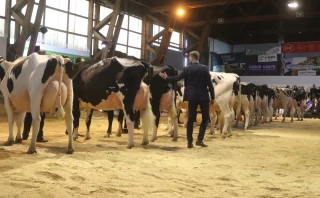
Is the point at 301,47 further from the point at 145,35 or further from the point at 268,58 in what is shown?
the point at 145,35

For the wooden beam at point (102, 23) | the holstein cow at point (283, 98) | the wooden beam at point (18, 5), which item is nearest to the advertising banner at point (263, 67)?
the holstein cow at point (283, 98)

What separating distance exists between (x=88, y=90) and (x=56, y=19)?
503 inches

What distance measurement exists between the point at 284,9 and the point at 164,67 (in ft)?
57.5

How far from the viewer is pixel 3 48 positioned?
16.1m

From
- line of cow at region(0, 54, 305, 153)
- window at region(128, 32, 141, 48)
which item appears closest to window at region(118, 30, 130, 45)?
window at region(128, 32, 141, 48)

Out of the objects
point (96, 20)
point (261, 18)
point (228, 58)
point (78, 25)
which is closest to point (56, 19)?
point (78, 25)

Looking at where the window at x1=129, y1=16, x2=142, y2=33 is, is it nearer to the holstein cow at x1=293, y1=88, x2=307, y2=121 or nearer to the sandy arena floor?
the holstein cow at x1=293, y1=88, x2=307, y2=121

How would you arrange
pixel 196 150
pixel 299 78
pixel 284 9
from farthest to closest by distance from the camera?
1. pixel 299 78
2. pixel 284 9
3. pixel 196 150

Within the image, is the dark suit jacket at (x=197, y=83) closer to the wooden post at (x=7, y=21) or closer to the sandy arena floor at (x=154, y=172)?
the sandy arena floor at (x=154, y=172)

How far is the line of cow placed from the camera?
614 centimetres

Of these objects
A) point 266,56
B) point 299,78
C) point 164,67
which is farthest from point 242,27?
point 164,67

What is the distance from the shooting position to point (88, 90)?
8172 mm

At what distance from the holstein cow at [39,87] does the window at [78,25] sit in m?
14.6

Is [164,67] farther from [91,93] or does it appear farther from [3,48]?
[3,48]
